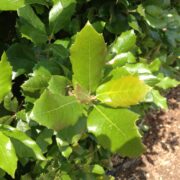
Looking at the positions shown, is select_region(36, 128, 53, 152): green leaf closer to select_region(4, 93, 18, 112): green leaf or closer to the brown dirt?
select_region(4, 93, 18, 112): green leaf

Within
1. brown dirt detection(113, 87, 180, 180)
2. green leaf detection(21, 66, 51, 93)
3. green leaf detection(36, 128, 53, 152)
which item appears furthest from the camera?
brown dirt detection(113, 87, 180, 180)

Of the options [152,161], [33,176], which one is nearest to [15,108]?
[33,176]

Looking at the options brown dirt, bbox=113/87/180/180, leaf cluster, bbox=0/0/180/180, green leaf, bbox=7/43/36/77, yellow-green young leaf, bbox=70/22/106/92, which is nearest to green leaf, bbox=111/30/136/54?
leaf cluster, bbox=0/0/180/180

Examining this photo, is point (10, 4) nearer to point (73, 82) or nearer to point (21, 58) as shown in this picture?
point (73, 82)

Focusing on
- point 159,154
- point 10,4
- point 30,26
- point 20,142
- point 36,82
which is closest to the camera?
point 10,4

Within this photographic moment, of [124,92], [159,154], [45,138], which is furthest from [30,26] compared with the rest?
[159,154]

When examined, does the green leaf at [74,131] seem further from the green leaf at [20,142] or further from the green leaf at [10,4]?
the green leaf at [10,4]

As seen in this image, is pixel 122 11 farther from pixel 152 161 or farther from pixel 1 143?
pixel 152 161

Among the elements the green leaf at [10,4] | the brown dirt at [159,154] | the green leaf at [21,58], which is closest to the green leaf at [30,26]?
the green leaf at [21,58]
